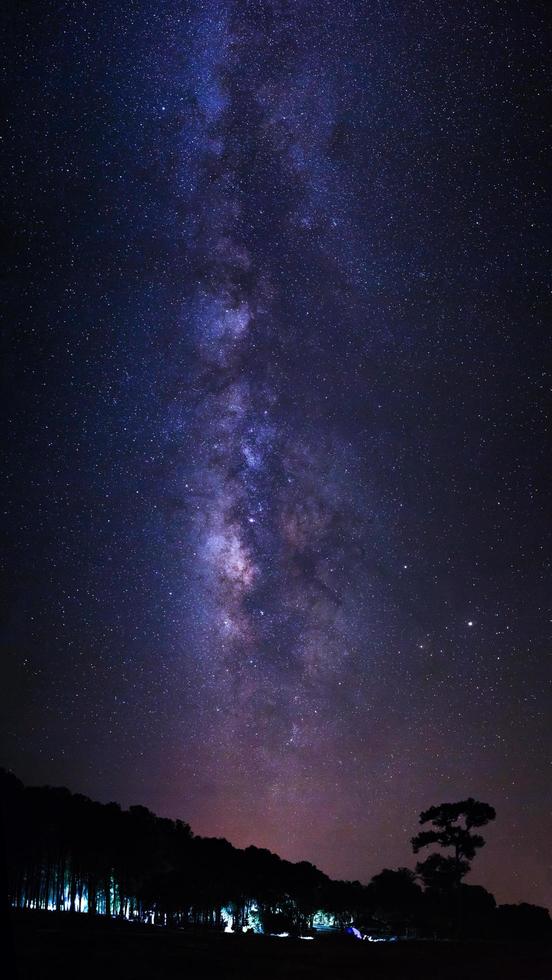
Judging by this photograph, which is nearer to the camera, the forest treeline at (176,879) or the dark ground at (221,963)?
the dark ground at (221,963)

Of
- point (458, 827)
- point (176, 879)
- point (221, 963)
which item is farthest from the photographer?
point (176, 879)

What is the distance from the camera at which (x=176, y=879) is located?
3118 inches

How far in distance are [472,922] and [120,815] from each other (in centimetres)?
4724

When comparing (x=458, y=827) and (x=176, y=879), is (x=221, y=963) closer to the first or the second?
(x=458, y=827)

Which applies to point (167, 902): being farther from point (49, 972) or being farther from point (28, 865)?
point (49, 972)

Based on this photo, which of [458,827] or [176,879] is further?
[176,879]

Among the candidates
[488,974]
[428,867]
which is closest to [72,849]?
[428,867]

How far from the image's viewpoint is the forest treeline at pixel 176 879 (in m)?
63.4

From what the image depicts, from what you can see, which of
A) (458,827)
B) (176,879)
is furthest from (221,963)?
(176,879)

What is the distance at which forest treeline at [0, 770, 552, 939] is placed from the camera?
208 ft

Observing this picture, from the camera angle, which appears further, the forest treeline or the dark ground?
the forest treeline

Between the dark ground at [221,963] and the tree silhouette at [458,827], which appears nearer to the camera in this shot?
the dark ground at [221,963]

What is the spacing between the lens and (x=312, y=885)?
101 meters

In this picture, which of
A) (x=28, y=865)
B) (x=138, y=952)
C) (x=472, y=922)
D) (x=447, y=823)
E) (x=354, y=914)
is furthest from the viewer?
(x=354, y=914)
